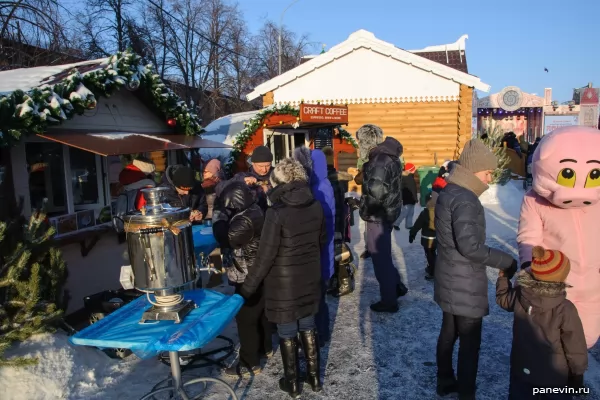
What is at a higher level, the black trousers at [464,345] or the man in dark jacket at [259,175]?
the man in dark jacket at [259,175]

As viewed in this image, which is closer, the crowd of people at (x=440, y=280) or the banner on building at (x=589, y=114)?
the crowd of people at (x=440, y=280)

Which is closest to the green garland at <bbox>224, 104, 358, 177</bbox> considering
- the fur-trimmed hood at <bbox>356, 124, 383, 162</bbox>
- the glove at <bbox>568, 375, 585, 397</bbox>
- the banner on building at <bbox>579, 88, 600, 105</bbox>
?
the fur-trimmed hood at <bbox>356, 124, 383, 162</bbox>

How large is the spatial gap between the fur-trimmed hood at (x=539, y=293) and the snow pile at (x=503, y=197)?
1021cm

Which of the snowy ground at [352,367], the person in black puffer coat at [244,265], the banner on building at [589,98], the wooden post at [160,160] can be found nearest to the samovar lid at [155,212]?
the person in black puffer coat at [244,265]

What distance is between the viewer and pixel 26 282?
3395mm

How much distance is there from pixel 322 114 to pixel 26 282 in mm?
8204

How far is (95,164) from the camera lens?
5.60 meters

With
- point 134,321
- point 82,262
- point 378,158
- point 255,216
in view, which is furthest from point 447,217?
point 82,262

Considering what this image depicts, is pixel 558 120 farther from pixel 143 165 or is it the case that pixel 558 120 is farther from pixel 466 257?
pixel 466 257

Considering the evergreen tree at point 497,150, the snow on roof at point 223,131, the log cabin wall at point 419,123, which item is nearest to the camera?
the log cabin wall at point 419,123

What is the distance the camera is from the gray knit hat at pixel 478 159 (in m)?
3.06

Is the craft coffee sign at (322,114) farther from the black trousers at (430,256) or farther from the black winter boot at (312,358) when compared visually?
the black winter boot at (312,358)

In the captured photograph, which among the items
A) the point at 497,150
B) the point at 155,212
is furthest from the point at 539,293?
the point at 497,150

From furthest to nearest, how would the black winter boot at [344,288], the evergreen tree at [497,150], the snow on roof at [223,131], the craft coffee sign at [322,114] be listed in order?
the snow on roof at [223,131]
the evergreen tree at [497,150]
the craft coffee sign at [322,114]
the black winter boot at [344,288]
